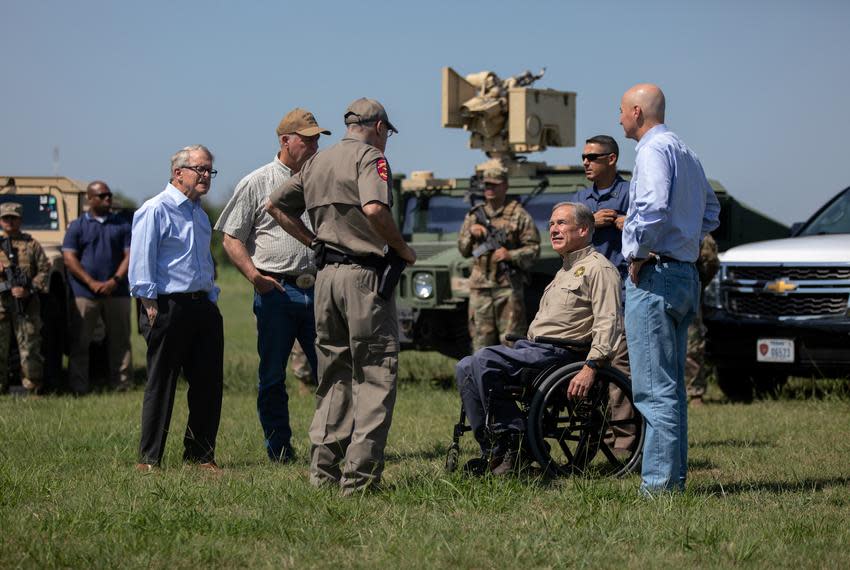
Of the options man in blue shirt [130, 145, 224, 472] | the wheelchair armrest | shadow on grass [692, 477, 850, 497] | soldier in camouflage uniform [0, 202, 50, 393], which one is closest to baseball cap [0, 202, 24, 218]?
soldier in camouflage uniform [0, 202, 50, 393]

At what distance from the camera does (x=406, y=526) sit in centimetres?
547

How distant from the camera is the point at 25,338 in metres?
11.5

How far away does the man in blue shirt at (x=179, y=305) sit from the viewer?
7082 millimetres

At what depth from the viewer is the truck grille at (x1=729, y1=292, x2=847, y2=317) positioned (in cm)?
1016

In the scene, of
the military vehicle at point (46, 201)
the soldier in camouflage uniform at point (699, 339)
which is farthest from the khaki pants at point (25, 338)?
the soldier in camouflage uniform at point (699, 339)

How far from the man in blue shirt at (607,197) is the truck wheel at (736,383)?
12.6 ft

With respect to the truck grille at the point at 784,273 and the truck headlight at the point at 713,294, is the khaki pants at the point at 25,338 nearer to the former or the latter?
the truck headlight at the point at 713,294

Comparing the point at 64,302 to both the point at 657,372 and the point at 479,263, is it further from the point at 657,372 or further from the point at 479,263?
the point at 657,372

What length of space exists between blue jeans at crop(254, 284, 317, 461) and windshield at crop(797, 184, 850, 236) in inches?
220

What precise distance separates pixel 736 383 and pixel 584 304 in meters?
4.95

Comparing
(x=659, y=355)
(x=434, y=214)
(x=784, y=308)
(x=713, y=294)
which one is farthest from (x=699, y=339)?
(x=659, y=355)

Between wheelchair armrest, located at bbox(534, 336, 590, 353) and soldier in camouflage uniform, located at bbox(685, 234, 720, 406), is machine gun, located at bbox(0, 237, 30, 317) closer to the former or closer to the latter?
soldier in camouflage uniform, located at bbox(685, 234, 720, 406)

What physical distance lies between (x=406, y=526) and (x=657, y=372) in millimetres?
1429

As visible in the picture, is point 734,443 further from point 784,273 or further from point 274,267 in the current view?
point 274,267
